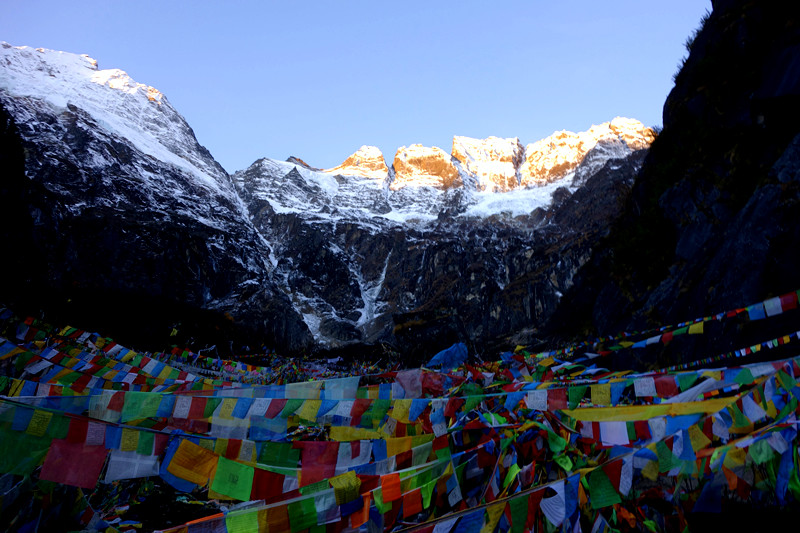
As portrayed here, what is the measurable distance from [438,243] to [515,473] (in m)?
115

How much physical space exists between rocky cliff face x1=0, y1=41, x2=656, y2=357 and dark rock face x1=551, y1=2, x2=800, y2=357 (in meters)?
9.67

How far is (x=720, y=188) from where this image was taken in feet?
61.0

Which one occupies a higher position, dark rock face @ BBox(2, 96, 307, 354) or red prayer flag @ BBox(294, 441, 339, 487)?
dark rock face @ BBox(2, 96, 307, 354)

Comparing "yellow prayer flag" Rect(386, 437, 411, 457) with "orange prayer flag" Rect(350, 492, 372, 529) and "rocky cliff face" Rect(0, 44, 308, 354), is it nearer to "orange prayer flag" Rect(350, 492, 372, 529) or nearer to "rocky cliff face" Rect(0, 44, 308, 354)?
"orange prayer flag" Rect(350, 492, 372, 529)

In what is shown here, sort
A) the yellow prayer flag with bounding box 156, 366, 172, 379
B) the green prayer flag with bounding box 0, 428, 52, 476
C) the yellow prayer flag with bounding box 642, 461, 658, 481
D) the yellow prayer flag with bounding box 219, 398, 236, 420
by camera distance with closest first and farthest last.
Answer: the green prayer flag with bounding box 0, 428, 52, 476
the yellow prayer flag with bounding box 642, 461, 658, 481
the yellow prayer flag with bounding box 219, 398, 236, 420
the yellow prayer flag with bounding box 156, 366, 172, 379

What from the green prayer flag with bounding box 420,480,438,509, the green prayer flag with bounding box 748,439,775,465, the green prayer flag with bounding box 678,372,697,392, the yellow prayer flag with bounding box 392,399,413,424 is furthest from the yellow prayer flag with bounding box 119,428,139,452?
the green prayer flag with bounding box 678,372,697,392

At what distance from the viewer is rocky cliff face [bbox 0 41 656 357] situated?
49781mm

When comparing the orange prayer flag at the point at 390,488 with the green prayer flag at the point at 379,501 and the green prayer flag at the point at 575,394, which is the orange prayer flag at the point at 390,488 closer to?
the green prayer flag at the point at 379,501

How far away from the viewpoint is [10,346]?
10906mm

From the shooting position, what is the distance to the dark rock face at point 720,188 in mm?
12516

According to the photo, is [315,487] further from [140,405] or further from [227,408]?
[140,405]

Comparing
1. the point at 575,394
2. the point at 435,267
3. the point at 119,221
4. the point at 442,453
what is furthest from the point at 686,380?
the point at 435,267

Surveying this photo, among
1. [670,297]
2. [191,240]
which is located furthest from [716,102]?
[191,240]

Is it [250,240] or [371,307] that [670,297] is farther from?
[371,307]
